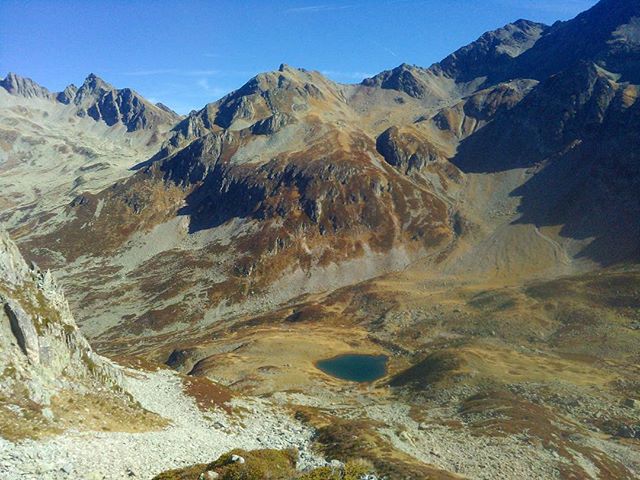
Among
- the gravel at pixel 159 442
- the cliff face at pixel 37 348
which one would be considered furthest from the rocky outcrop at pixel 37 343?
the gravel at pixel 159 442

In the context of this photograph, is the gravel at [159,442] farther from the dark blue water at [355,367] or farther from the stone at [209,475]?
the dark blue water at [355,367]

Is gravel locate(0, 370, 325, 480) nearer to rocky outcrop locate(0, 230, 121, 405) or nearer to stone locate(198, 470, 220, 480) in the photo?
stone locate(198, 470, 220, 480)

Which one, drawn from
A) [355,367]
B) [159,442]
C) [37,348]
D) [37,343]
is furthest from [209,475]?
[355,367]

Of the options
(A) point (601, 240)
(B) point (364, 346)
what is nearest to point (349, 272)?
(B) point (364, 346)

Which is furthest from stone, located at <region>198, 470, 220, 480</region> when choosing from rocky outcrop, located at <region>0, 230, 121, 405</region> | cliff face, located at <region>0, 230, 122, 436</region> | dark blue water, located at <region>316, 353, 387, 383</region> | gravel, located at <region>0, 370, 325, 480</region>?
dark blue water, located at <region>316, 353, 387, 383</region>

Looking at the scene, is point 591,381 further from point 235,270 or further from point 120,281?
point 120,281

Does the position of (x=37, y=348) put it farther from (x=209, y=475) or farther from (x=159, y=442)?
(x=209, y=475)

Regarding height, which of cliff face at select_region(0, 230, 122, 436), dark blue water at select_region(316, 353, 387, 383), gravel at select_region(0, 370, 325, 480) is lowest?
dark blue water at select_region(316, 353, 387, 383)
